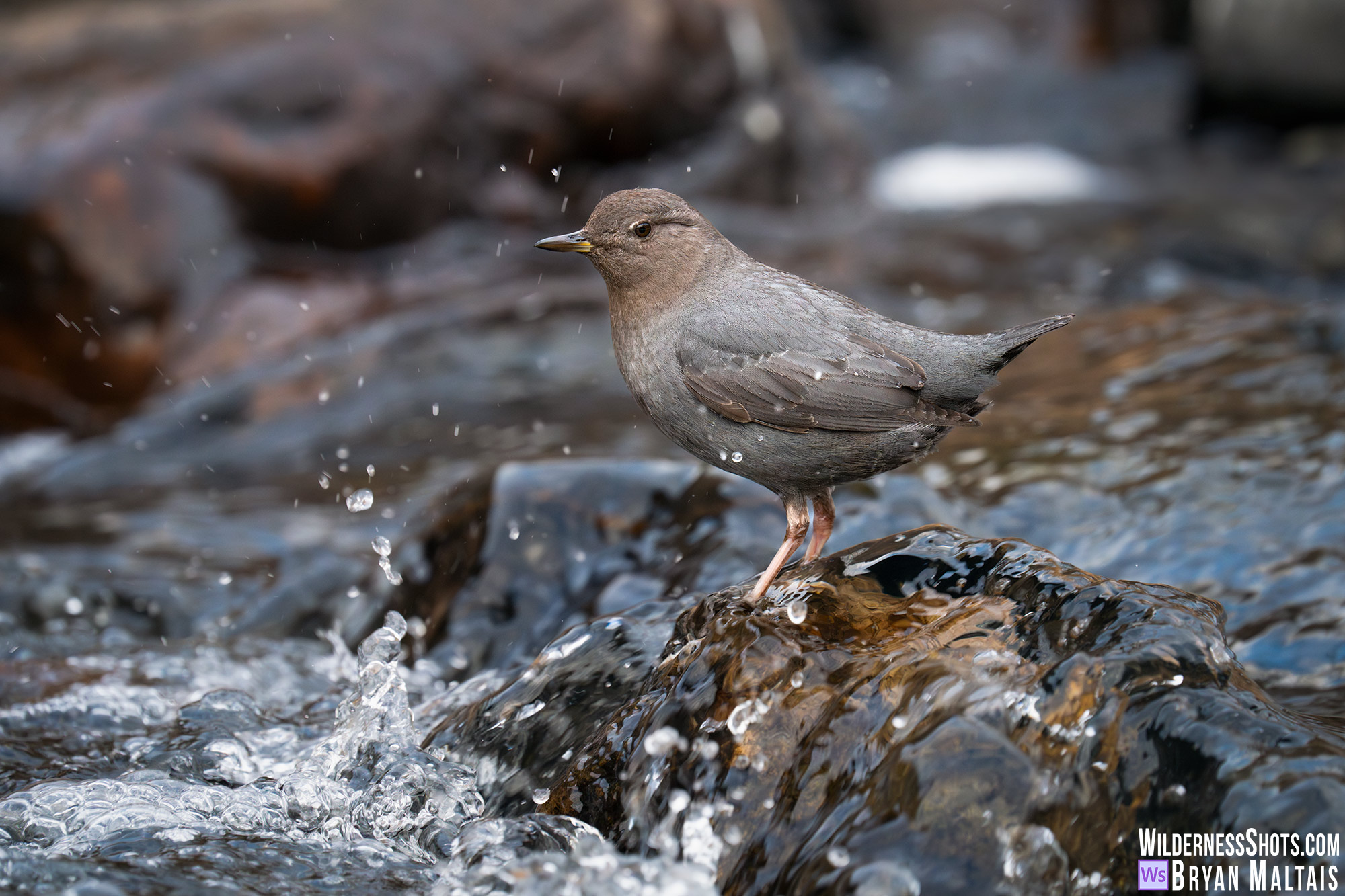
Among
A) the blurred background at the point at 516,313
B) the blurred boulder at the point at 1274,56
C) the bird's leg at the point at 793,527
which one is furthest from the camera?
the blurred boulder at the point at 1274,56

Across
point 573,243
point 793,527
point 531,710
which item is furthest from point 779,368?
point 531,710

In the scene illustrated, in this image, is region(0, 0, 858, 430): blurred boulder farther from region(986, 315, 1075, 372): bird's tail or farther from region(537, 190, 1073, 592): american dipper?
region(986, 315, 1075, 372): bird's tail

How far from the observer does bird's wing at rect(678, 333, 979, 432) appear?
358 cm

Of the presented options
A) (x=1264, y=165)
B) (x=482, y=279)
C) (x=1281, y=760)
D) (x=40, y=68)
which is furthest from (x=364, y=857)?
(x=1264, y=165)

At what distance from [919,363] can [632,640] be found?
130 centimetres

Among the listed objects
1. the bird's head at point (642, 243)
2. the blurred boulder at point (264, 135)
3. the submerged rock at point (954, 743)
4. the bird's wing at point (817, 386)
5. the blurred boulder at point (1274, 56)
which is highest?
the blurred boulder at point (1274, 56)

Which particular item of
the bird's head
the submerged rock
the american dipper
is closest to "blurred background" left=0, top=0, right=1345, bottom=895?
the submerged rock

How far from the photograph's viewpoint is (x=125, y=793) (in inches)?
138

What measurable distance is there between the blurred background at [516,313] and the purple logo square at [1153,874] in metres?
1.61

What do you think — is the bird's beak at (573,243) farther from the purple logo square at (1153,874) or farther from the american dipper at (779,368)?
the purple logo square at (1153,874)

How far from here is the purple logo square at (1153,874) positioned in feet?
8.52

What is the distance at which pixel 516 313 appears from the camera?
8.24 metres

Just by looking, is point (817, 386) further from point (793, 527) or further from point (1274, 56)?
point (1274, 56)

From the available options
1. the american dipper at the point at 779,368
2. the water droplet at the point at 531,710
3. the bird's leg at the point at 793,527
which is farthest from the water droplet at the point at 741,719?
the water droplet at the point at 531,710
